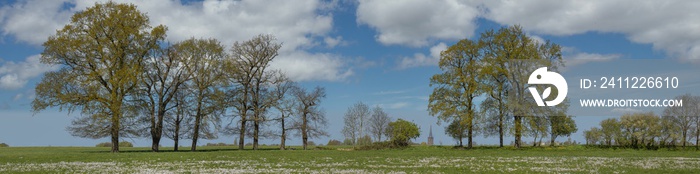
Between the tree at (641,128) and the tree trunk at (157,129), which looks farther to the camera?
the tree at (641,128)

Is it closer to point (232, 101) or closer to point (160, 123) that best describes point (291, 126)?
point (232, 101)

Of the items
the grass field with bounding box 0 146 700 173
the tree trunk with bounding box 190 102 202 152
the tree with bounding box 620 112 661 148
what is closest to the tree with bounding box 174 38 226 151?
the tree trunk with bounding box 190 102 202 152

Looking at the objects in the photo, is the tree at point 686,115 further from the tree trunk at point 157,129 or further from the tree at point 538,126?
the tree trunk at point 157,129

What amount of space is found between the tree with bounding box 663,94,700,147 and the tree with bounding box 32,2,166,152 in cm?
5447

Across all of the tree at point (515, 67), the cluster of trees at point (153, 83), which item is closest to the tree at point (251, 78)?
the cluster of trees at point (153, 83)

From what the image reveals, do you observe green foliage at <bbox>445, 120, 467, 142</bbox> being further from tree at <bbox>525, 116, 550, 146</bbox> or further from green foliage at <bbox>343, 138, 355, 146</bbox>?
green foliage at <bbox>343, 138, 355, 146</bbox>

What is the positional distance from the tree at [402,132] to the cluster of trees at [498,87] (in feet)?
29.8

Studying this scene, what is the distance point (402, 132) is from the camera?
225 feet

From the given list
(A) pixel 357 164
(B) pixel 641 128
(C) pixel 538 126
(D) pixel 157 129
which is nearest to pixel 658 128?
(B) pixel 641 128

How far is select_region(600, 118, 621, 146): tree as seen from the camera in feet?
201

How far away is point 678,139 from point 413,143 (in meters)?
29.7

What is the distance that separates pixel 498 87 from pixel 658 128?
→ 17.9 meters

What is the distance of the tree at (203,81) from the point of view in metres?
55.8

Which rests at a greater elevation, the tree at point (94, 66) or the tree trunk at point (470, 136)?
the tree at point (94, 66)
